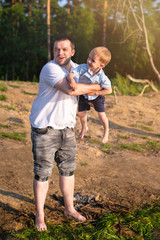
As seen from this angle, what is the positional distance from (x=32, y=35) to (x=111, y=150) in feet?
62.0

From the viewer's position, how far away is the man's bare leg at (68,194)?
325 cm

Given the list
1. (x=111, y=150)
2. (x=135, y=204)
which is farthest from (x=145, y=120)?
(x=135, y=204)

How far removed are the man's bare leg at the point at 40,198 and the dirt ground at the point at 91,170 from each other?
165 mm

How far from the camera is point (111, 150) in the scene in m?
6.61

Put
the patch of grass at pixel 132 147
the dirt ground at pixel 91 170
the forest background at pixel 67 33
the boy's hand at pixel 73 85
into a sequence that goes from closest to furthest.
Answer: the boy's hand at pixel 73 85
the dirt ground at pixel 91 170
the patch of grass at pixel 132 147
the forest background at pixel 67 33

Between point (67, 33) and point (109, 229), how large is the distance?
18.8m

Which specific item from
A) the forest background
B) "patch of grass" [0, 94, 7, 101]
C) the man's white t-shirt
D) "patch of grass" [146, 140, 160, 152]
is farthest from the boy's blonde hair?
the forest background

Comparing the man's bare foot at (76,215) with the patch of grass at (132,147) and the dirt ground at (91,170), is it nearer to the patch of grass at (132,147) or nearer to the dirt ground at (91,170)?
the dirt ground at (91,170)

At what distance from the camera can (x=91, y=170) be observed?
17.1ft

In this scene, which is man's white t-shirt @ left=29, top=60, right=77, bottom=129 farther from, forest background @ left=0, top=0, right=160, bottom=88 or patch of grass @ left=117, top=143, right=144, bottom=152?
forest background @ left=0, top=0, right=160, bottom=88

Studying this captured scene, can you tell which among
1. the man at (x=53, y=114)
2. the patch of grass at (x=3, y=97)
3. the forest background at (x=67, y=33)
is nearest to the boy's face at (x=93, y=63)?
the man at (x=53, y=114)

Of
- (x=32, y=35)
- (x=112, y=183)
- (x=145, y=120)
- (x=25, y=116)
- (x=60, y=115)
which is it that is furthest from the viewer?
(x=32, y=35)

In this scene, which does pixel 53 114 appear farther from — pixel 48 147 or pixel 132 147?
pixel 132 147

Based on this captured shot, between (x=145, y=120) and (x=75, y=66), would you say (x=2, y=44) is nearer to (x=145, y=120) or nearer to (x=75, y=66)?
(x=145, y=120)
